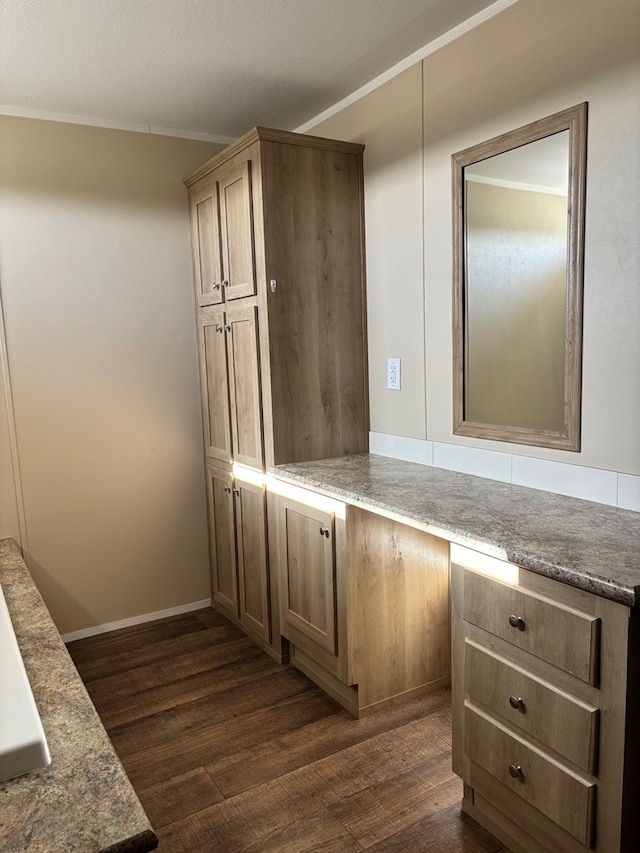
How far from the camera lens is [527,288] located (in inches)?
79.6

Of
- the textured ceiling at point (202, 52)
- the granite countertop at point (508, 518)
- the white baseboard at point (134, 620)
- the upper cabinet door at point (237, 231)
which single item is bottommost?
the white baseboard at point (134, 620)

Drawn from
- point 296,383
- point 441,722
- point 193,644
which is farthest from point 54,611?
point 441,722

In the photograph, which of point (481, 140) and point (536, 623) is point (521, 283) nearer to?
point (481, 140)

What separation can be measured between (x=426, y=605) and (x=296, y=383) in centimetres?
104

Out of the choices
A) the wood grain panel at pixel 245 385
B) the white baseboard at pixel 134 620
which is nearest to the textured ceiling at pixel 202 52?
the wood grain panel at pixel 245 385

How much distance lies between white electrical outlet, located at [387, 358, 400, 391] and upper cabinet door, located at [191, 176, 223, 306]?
2.85 feet

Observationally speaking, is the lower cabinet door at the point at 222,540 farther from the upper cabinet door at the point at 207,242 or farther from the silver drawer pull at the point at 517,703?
the silver drawer pull at the point at 517,703

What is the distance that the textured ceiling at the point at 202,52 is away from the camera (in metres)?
2.01

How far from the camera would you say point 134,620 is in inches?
127

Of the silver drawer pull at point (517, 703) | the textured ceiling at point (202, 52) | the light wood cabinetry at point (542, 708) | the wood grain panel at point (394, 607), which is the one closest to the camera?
the light wood cabinetry at point (542, 708)

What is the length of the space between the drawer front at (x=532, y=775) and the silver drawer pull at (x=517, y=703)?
8cm

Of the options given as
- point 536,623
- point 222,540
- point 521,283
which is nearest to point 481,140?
point 521,283

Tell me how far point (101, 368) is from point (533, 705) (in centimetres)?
240

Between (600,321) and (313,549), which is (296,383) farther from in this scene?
(600,321)
